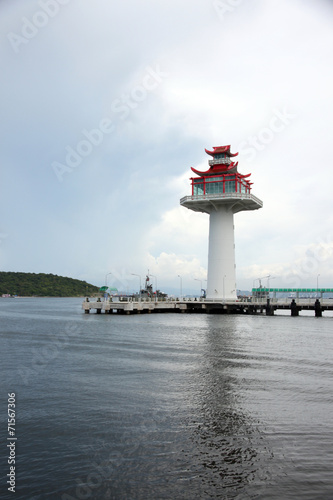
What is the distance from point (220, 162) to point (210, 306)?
2706 cm

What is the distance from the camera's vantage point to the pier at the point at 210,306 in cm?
7181

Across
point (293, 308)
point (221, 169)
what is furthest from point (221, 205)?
point (293, 308)

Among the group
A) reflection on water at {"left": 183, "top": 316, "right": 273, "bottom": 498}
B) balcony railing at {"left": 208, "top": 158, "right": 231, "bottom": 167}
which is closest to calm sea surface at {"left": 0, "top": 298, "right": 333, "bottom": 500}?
reflection on water at {"left": 183, "top": 316, "right": 273, "bottom": 498}

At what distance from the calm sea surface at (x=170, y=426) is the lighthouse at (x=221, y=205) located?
43.4 metres

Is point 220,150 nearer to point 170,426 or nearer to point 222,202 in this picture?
point 222,202

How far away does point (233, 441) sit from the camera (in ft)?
44.3

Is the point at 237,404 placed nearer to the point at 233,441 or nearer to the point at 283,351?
the point at 233,441

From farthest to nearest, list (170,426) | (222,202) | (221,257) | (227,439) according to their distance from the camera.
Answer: (222,202)
(221,257)
(170,426)
(227,439)

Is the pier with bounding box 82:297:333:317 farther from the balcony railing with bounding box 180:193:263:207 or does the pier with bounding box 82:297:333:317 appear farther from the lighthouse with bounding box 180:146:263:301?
the balcony railing with bounding box 180:193:263:207

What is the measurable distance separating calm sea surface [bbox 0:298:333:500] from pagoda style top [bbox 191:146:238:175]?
50.1m

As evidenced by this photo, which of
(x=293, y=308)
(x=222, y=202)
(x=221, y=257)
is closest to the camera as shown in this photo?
(x=221, y=257)

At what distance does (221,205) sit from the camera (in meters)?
73.7

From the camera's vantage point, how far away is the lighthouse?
72.2 meters

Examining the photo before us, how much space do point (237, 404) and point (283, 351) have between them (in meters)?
16.0
